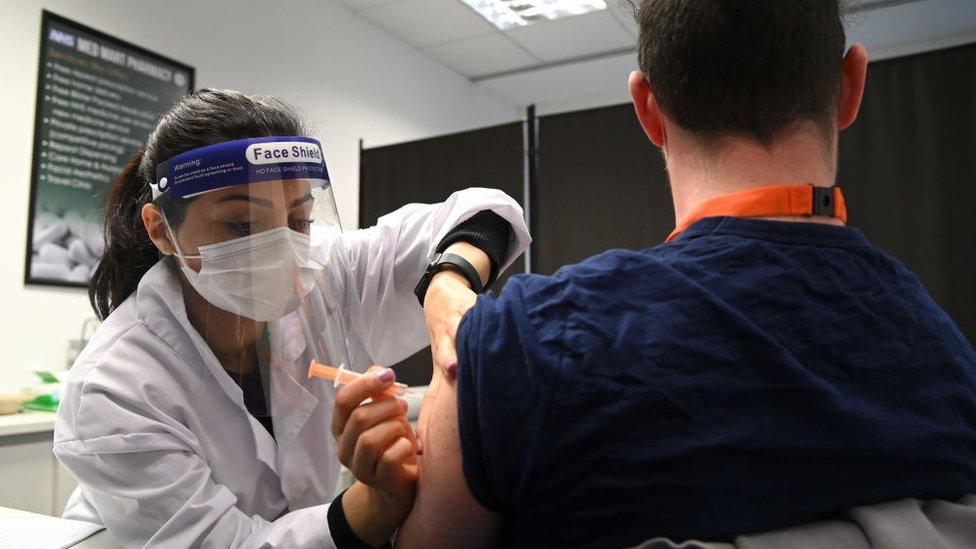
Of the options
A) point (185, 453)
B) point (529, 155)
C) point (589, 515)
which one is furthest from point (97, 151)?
point (589, 515)

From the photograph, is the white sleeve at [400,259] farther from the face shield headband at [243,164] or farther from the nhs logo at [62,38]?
the nhs logo at [62,38]

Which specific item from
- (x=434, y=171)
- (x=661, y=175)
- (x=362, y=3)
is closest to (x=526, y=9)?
(x=362, y=3)

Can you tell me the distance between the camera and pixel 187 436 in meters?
1.12

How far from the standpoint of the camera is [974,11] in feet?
15.4

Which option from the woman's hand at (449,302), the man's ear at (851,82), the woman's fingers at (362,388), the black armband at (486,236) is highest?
the man's ear at (851,82)

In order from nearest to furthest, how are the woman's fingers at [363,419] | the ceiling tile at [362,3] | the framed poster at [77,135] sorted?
the woman's fingers at [363,419] < the framed poster at [77,135] < the ceiling tile at [362,3]

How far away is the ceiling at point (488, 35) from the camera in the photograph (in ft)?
14.9

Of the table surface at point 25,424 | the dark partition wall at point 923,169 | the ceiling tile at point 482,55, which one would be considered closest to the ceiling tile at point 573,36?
the ceiling tile at point 482,55

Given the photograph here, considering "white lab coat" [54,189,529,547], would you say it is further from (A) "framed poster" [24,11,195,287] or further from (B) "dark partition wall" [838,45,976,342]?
(B) "dark partition wall" [838,45,976,342]

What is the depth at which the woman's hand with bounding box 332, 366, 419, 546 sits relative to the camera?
32.6 inches

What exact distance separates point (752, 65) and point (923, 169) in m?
2.53

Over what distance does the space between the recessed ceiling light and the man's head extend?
395cm

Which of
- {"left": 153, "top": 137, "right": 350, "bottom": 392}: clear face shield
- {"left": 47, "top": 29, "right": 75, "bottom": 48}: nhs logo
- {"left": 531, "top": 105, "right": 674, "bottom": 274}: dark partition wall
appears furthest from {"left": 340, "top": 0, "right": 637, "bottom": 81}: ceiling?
{"left": 153, "top": 137, "right": 350, "bottom": 392}: clear face shield

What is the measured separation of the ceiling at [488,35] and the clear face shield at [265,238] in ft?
12.2
